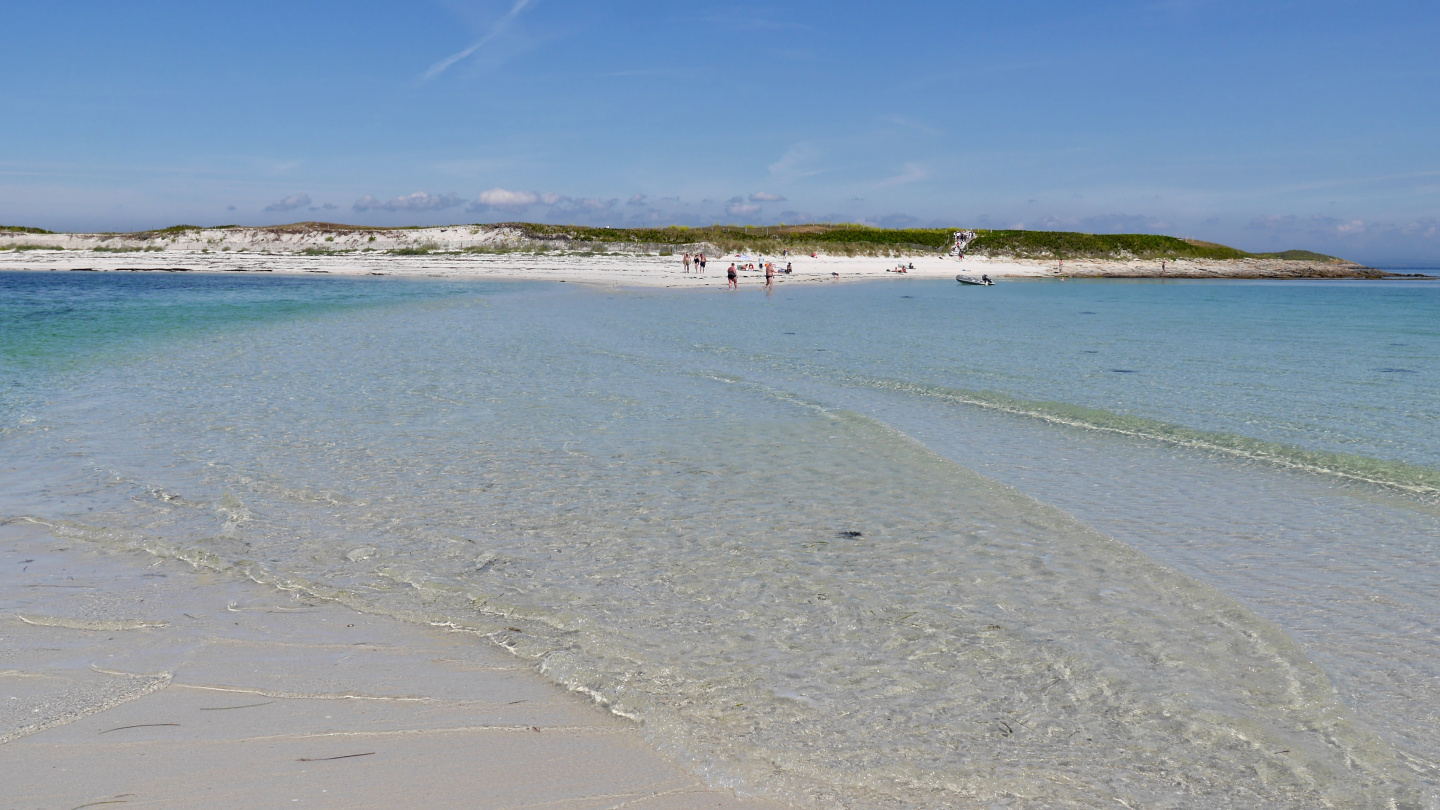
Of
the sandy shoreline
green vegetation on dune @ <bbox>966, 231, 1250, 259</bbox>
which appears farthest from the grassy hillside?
the sandy shoreline

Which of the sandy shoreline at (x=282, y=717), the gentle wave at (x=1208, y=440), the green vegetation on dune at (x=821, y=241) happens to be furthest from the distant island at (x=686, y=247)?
the sandy shoreline at (x=282, y=717)

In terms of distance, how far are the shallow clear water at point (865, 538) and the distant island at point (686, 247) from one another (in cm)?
5394

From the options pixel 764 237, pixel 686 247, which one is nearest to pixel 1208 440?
pixel 686 247

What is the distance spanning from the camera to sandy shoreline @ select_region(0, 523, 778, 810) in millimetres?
3535

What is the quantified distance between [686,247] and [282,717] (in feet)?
259

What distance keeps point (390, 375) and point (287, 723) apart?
13.3 m

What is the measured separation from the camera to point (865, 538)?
7363 mm

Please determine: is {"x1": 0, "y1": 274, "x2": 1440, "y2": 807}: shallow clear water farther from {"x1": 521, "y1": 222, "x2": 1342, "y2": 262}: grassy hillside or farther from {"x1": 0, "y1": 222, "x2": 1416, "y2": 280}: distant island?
{"x1": 521, "y1": 222, "x2": 1342, "y2": 262}: grassy hillside

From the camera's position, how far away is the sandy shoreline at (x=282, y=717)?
11.6ft

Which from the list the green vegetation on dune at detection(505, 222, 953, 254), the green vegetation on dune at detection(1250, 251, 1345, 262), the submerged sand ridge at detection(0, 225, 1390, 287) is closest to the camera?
the submerged sand ridge at detection(0, 225, 1390, 287)

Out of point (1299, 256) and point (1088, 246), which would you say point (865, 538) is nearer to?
point (1088, 246)

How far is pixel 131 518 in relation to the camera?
746 centimetres

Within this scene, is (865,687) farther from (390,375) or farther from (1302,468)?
(390,375)

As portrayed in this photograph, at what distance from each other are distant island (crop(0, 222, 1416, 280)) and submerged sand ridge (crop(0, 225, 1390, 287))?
198 mm
